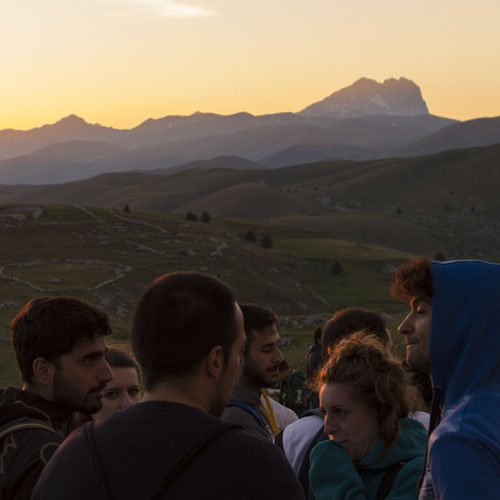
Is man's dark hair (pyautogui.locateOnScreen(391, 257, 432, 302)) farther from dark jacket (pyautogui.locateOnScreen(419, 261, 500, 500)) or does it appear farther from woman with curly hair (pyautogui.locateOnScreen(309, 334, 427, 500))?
woman with curly hair (pyautogui.locateOnScreen(309, 334, 427, 500))

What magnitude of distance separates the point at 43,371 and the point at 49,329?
325 millimetres

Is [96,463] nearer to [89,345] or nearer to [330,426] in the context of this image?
[330,426]

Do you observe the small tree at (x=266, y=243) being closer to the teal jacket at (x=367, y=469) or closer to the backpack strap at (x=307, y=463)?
the backpack strap at (x=307, y=463)

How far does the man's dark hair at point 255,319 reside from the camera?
812 cm

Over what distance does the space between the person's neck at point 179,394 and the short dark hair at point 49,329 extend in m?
2.02

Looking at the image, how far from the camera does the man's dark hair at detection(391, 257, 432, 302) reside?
4.60 meters

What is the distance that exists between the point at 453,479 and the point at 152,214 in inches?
4016

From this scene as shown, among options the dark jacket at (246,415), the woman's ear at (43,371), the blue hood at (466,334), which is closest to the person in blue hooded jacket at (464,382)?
the blue hood at (466,334)

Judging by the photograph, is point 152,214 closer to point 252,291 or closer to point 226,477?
point 252,291

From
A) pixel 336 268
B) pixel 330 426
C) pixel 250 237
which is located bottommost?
pixel 336 268

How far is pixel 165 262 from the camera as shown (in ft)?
238

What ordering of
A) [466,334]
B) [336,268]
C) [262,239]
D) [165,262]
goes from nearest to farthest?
[466,334]
[165,262]
[336,268]
[262,239]

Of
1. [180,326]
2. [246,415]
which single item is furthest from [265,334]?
[180,326]

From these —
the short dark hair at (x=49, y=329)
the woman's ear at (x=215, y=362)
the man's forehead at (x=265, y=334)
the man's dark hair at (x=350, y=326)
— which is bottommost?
the man's forehead at (x=265, y=334)
